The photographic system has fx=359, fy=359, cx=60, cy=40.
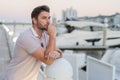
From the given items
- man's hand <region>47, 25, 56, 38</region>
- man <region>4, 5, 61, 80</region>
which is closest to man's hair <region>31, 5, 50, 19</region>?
man <region>4, 5, 61, 80</region>

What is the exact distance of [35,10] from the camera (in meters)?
3.01

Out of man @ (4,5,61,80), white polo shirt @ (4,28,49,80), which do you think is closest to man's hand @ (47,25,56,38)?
man @ (4,5,61,80)

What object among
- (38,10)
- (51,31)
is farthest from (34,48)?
(38,10)

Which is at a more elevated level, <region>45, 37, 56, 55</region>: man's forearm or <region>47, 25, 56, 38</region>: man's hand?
<region>47, 25, 56, 38</region>: man's hand

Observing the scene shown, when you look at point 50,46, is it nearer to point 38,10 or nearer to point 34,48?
point 34,48

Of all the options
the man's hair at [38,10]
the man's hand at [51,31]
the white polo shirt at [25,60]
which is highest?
the man's hair at [38,10]

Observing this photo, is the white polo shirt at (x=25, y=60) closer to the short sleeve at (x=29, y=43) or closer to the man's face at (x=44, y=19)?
the short sleeve at (x=29, y=43)

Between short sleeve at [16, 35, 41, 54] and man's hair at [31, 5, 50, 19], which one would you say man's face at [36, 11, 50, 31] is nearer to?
man's hair at [31, 5, 50, 19]

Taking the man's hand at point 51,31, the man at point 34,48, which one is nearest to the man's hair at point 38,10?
the man at point 34,48

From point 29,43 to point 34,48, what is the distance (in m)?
0.06

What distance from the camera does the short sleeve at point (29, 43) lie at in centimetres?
299

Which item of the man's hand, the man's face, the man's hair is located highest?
the man's hair

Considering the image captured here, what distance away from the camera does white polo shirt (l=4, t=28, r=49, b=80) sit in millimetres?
3016

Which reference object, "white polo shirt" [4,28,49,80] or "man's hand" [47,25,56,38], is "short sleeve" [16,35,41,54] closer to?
Result: "white polo shirt" [4,28,49,80]
